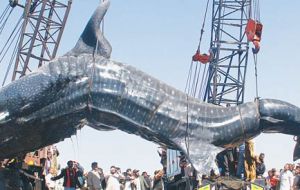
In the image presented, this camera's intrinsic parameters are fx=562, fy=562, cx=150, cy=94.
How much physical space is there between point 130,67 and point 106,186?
10.3 m

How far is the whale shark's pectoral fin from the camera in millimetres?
6975

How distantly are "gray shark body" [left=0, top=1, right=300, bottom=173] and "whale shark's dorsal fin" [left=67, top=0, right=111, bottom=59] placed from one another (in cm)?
1

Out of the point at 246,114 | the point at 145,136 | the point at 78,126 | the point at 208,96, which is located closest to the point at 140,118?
the point at 145,136

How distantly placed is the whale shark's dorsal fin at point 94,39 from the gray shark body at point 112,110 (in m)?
0.01

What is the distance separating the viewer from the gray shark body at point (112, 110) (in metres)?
6.89

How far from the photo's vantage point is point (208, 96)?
34438 millimetres

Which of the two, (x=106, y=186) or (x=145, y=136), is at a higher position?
(x=145, y=136)

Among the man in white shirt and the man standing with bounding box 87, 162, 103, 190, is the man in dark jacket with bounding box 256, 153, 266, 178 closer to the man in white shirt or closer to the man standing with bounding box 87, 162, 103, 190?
the man in white shirt

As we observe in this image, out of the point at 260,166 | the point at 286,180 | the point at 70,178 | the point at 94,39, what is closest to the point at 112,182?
the point at 70,178

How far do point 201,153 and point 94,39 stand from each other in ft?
6.44

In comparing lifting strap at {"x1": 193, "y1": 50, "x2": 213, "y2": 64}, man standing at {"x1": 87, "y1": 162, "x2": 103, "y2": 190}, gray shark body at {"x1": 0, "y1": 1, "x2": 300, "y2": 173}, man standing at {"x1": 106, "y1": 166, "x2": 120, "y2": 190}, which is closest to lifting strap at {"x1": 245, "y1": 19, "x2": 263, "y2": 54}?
lifting strap at {"x1": 193, "y1": 50, "x2": 213, "y2": 64}

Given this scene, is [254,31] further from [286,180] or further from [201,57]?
[286,180]

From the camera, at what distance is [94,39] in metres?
7.08

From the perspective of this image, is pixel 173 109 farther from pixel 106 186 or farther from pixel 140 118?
pixel 106 186
